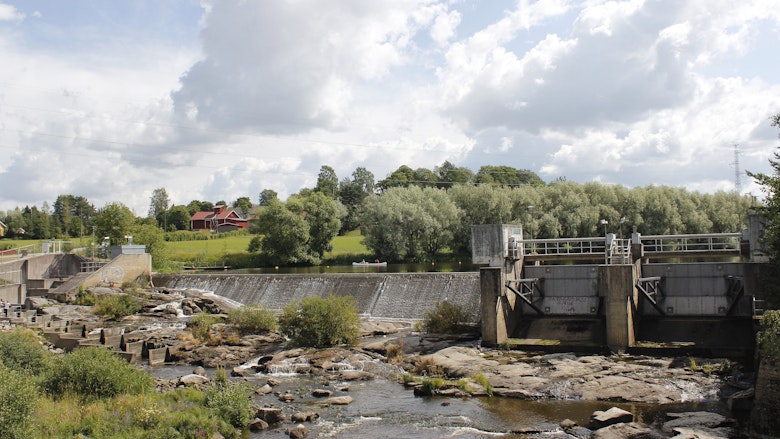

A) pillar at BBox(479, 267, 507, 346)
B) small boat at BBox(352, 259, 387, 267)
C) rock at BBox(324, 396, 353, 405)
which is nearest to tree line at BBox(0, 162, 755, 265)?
small boat at BBox(352, 259, 387, 267)

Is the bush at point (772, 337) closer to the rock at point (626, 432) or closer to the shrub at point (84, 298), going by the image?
the rock at point (626, 432)

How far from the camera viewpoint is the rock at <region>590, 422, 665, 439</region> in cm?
1594

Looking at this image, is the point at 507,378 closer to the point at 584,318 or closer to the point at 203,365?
the point at 584,318

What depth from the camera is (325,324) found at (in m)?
27.6

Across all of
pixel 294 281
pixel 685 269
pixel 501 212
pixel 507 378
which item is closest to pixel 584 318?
pixel 685 269

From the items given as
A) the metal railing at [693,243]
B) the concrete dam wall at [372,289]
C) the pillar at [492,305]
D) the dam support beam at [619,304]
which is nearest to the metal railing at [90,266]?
the concrete dam wall at [372,289]

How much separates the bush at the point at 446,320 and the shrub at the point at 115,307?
63.9 feet

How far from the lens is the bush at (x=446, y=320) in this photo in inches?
1171

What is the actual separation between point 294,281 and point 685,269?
23.5 metres

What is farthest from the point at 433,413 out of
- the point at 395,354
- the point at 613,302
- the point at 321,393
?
the point at 613,302

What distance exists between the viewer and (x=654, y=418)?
58.0ft

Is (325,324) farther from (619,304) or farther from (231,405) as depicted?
(619,304)

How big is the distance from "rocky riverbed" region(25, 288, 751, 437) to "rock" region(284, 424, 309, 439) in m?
0.04

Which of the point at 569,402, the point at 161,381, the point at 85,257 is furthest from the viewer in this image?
the point at 85,257
